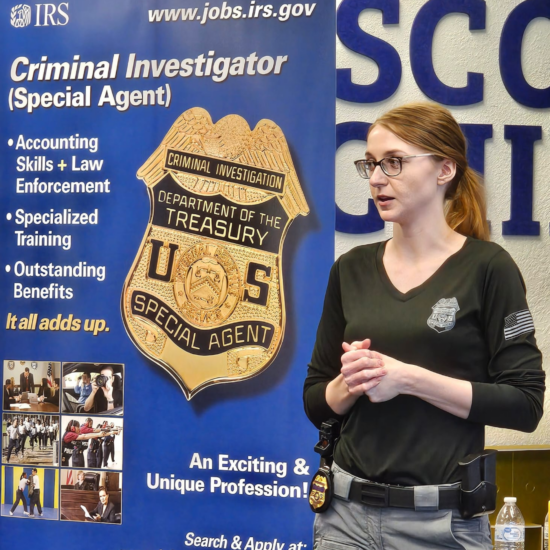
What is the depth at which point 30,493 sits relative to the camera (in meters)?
2.88

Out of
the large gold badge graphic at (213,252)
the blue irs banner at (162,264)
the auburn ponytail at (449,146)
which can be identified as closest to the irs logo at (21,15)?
the blue irs banner at (162,264)

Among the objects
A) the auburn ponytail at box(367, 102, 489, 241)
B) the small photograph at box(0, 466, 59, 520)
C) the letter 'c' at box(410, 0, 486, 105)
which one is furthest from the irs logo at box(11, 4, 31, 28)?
the auburn ponytail at box(367, 102, 489, 241)

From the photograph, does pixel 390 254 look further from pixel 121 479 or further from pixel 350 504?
pixel 121 479

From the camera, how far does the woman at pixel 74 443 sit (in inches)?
112

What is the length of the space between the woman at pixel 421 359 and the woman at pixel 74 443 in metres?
1.52

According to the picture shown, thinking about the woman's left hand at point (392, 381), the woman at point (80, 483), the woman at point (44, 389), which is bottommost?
the woman at point (80, 483)

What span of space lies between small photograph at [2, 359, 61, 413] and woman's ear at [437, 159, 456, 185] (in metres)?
1.85

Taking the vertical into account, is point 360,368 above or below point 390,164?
below

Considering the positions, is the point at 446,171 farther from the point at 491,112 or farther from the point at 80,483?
the point at 80,483

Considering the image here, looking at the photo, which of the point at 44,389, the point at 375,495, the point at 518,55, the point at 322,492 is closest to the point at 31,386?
the point at 44,389

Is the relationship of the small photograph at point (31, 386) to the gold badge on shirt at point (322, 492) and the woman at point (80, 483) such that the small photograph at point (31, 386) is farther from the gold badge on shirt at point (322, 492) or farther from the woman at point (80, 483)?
the gold badge on shirt at point (322, 492)

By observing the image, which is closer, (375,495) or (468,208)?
(375,495)

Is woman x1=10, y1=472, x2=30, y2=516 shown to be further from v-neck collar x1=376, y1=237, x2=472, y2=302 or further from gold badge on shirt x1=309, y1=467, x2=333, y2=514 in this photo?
v-neck collar x1=376, y1=237, x2=472, y2=302

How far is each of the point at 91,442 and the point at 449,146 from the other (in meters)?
1.89
